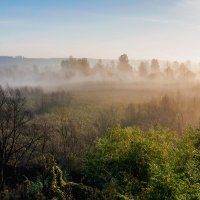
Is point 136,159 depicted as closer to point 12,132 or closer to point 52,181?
point 52,181

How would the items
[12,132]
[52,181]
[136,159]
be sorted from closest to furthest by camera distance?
[52,181] → [136,159] → [12,132]

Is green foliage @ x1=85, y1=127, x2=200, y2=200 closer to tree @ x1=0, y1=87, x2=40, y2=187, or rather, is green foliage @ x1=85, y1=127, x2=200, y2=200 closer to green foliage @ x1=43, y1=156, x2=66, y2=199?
green foliage @ x1=43, y1=156, x2=66, y2=199

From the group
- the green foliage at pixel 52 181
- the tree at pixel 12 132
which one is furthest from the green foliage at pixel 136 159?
the tree at pixel 12 132

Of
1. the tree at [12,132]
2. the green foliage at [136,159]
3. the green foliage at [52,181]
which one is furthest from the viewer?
the tree at [12,132]

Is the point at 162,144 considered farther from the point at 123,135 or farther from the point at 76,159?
the point at 76,159

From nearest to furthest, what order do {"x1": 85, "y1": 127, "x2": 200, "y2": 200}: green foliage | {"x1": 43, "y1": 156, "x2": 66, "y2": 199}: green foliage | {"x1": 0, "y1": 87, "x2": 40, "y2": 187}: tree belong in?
{"x1": 43, "y1": 156, "x2": 66, "y2": 199}: green foliage
{"x1": 85, "y1": 127, "x2": 200, "y2": 200}: green foliage
{"x1": 0, "y1": 87, "x2": 40, "y2": 187}: tree

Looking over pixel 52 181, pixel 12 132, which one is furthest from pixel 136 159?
pixel 12 132

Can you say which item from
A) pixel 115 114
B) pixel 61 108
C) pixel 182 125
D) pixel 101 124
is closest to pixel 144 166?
pixel 101 124

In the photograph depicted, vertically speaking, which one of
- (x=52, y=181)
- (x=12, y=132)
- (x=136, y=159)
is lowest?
(x=12, y=132)

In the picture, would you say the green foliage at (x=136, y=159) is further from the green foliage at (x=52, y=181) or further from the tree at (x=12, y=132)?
the tree at (x=12, y=132)

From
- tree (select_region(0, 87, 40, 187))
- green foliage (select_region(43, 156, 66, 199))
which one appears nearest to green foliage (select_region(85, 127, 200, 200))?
green foliage (select_region(43, 156, 66, 199))

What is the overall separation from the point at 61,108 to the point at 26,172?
104591 mm

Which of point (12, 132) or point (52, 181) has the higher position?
point (52, 181)

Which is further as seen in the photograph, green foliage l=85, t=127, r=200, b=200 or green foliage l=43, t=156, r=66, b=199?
green foliage l=85, t=127, r=200, b=200
